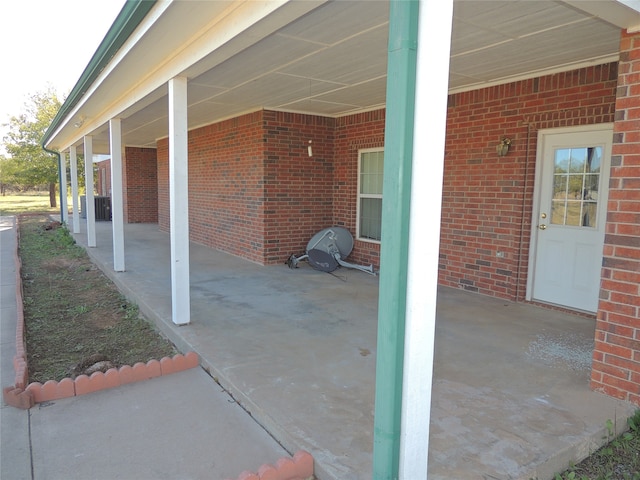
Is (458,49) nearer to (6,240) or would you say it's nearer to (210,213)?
(210,213)

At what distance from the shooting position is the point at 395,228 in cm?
195

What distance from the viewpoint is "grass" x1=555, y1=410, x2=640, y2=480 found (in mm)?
2551

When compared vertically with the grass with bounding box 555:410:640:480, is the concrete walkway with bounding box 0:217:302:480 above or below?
below

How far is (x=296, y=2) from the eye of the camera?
2.85 m

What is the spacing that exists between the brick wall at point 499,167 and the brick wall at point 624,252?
2.06 meters

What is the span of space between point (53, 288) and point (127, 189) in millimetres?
10708

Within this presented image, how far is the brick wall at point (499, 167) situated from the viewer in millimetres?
5160

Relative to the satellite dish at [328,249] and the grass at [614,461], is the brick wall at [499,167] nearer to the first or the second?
the satellite dish at [328,249]

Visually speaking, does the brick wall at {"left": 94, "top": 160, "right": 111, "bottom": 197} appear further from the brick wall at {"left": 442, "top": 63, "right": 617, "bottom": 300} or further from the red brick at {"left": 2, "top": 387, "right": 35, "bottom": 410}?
the red brick at {"left": 2, "top": 387, "right": 35, "bottom": 410}

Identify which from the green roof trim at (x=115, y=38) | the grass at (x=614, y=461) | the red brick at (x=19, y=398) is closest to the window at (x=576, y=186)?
the grass at (x=614, y=461)

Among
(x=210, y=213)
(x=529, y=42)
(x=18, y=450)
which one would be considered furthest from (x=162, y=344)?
(x=210, y=213)

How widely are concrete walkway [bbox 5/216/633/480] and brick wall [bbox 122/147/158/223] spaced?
11504 mm

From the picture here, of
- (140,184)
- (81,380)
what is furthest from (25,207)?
(81,380)

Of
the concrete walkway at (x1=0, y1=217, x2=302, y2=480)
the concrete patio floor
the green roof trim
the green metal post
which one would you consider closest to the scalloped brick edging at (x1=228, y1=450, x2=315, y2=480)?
the concrete patio floor
